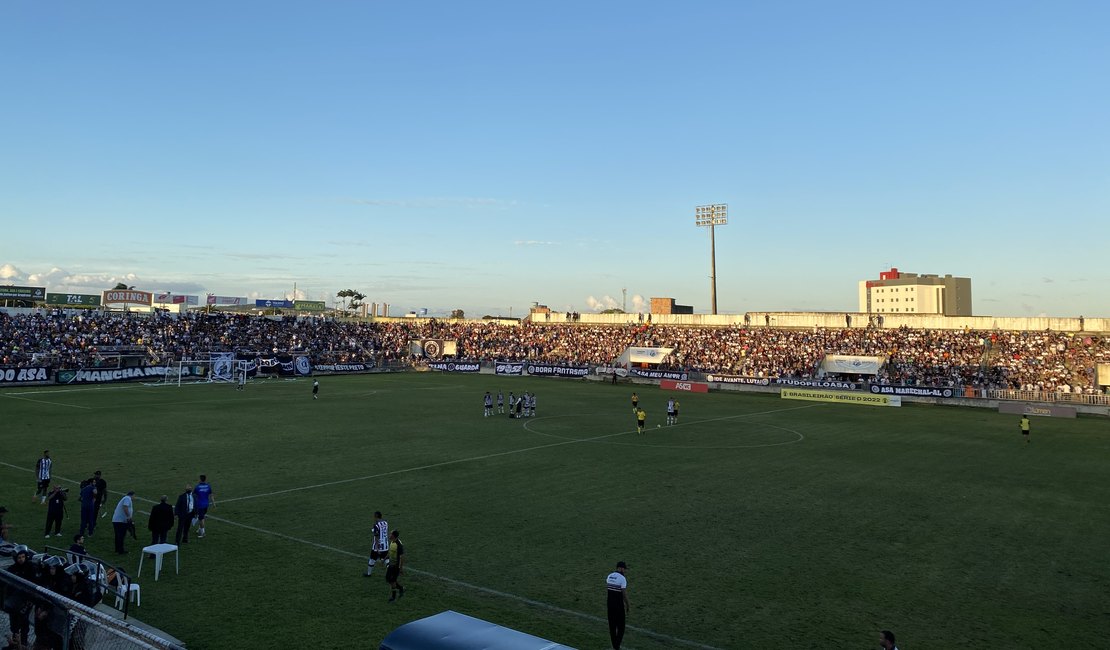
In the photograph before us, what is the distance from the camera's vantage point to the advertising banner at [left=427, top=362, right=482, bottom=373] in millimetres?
79938

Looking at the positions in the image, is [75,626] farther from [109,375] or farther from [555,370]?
[555,370]

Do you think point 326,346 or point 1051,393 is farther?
point 326,346

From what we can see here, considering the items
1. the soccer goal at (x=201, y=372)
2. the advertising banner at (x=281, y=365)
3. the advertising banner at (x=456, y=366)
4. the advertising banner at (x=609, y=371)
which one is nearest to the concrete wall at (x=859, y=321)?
the advertising banner at (x=609, y=371)

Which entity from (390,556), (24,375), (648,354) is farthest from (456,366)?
(390,556)

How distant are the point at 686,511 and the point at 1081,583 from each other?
9189 millimetres

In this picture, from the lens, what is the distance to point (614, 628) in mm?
11273

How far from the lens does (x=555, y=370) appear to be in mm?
75562

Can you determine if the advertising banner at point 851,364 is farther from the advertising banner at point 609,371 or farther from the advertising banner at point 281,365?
the advertising banner at point 281,365

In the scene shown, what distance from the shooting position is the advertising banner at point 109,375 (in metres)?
55.8

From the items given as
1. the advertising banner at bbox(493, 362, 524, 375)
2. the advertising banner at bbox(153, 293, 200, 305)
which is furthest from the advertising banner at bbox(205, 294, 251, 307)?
the advertising banner at bbox(493, 362, 524, 375)

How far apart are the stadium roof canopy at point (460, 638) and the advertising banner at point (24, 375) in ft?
197

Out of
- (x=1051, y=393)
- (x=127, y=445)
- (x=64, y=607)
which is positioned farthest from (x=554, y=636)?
(x=1051, y=393)

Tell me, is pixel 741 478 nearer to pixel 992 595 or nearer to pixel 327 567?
pixel 992 595

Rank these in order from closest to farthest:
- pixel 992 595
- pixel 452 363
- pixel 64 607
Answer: pixel 64 607
pixel 992 595
pixel 452 363
